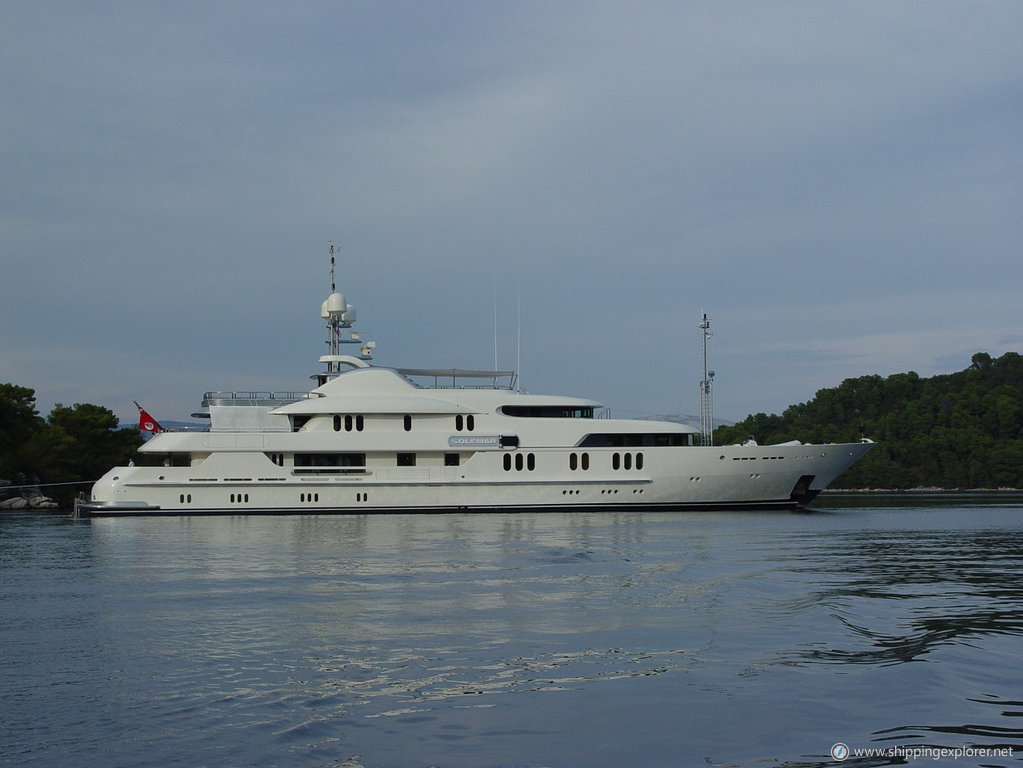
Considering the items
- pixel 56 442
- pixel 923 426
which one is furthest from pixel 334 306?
pixel 923 426

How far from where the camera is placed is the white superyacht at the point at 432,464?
115 ft

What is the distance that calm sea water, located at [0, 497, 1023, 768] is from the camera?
761cm

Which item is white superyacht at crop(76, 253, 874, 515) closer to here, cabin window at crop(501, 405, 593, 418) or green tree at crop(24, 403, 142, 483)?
cabin window at crop(501, 405, 593, 418)

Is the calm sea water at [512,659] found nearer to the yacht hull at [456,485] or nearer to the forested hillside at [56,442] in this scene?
the yacht hull at [456,485]

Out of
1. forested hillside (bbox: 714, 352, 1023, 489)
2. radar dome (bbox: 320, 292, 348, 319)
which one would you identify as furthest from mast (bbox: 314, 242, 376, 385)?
forested hillside (bbox: 714, 352, 1023, 489)

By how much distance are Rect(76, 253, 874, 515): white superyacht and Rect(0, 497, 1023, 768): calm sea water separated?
46.2 feet

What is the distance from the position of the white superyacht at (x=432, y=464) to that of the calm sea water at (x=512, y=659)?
46.2 feet

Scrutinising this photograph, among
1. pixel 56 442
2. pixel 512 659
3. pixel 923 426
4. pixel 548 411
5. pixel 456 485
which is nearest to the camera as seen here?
pixel 512 659

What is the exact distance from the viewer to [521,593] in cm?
1505

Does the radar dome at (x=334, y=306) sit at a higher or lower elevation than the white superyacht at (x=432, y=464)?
higher

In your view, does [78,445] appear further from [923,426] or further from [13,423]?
[923,426]

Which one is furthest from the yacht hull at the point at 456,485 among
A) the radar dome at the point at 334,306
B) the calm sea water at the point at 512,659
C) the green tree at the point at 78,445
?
the green tree at the point at 78,445

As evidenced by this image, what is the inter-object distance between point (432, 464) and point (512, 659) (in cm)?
2551

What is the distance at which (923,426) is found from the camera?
10450 cm
